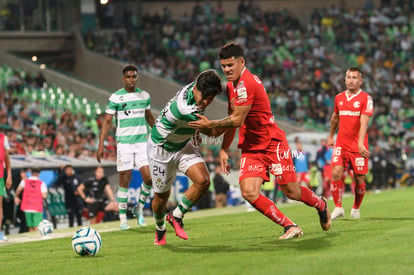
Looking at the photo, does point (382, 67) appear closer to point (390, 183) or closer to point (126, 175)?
point (390, 183)

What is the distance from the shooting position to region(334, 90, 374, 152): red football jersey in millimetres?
14055

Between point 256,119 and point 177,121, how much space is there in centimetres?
102

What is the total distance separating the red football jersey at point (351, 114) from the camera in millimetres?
14055

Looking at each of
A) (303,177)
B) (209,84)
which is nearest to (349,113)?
(209,84)

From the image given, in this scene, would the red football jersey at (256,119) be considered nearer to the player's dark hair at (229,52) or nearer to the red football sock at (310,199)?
the player's dark hair at (229,52)

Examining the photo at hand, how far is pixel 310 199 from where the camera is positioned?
35.3 ft

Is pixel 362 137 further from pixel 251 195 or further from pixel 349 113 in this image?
pixel 251 195

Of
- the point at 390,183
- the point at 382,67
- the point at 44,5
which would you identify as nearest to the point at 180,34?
the point at 44,5

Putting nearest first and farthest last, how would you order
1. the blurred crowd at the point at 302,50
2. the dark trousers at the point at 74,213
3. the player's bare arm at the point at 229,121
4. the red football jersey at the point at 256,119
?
1. the player's bare arm at the point at 229,121
2. the red football jersey at the point at 256,119
3. the dark trousers at the point at 74,213
4. the blurred crowd at the point at 302,50

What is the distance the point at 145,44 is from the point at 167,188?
1202 inches

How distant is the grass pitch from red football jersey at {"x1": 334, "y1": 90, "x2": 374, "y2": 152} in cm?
134

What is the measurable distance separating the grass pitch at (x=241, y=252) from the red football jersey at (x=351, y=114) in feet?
4.38

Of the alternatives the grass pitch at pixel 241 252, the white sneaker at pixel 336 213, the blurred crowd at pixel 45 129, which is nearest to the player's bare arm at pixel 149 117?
the grass pitch at pixel 241 252

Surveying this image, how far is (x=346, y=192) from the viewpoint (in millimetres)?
29953
